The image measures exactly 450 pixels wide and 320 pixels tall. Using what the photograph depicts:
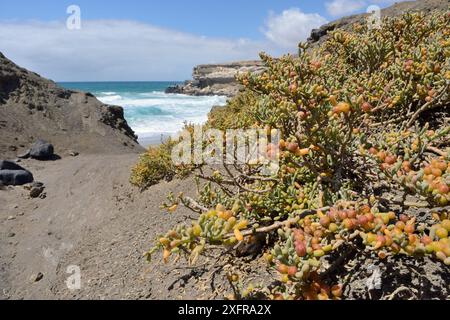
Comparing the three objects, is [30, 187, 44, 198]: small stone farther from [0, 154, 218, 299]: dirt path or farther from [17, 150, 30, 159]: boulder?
[17, 150, 30, 159]: boulder

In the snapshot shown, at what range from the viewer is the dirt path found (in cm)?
373

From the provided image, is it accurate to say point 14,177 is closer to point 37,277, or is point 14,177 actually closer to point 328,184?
point 37,277

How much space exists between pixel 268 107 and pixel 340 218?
1290 millimetres

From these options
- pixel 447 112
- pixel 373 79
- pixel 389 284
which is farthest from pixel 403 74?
pixel 389 284

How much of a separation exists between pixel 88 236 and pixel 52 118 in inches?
412

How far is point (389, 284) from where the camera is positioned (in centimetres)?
218

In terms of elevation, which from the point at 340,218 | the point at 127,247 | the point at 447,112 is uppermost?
the point at 447,112

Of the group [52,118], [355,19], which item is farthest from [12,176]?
[355,19]

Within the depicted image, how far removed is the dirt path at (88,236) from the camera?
12.3 ft

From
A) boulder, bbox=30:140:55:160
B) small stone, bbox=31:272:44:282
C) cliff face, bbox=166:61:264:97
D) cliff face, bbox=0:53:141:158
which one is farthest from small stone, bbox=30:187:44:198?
cliff face, bbox=166:61:264:97

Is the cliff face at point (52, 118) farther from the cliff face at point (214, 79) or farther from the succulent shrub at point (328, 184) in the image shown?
the cliff face at point (214, 79)

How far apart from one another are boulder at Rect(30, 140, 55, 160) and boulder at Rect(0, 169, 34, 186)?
2.28 metres

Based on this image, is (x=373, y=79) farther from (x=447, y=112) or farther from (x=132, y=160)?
(x=132, y=160)

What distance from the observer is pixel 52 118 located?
14.5 meters
